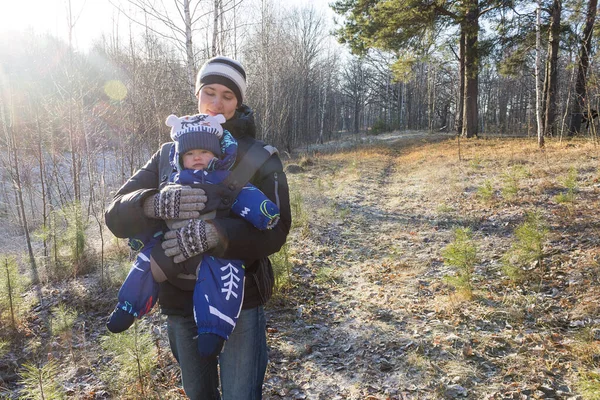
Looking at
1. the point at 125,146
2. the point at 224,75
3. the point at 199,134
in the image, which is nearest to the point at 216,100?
the point at 224,75

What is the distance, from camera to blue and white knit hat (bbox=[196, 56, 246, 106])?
169 cm

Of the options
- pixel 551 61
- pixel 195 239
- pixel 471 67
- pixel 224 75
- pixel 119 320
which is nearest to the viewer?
pixel 195 239

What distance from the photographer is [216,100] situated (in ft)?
5.59

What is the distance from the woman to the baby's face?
0.48 feet

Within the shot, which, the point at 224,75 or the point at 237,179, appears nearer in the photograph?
the point at 237,179

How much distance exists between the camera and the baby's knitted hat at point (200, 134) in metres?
1.55

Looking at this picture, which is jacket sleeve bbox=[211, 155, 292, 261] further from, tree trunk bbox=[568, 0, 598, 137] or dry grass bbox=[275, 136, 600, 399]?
tree trunk bbox=[568, 0, 598, 137]

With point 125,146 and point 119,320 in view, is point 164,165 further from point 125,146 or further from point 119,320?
point 125,146

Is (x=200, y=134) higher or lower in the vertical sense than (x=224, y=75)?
lower

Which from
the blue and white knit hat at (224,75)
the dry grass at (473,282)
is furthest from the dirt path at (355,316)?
the blue and white knit hat at (224,75)

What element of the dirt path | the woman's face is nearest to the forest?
the dirt path

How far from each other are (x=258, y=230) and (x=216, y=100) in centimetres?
72

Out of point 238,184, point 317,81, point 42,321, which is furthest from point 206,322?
point 317,81

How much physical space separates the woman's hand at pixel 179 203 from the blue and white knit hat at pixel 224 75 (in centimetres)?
59
